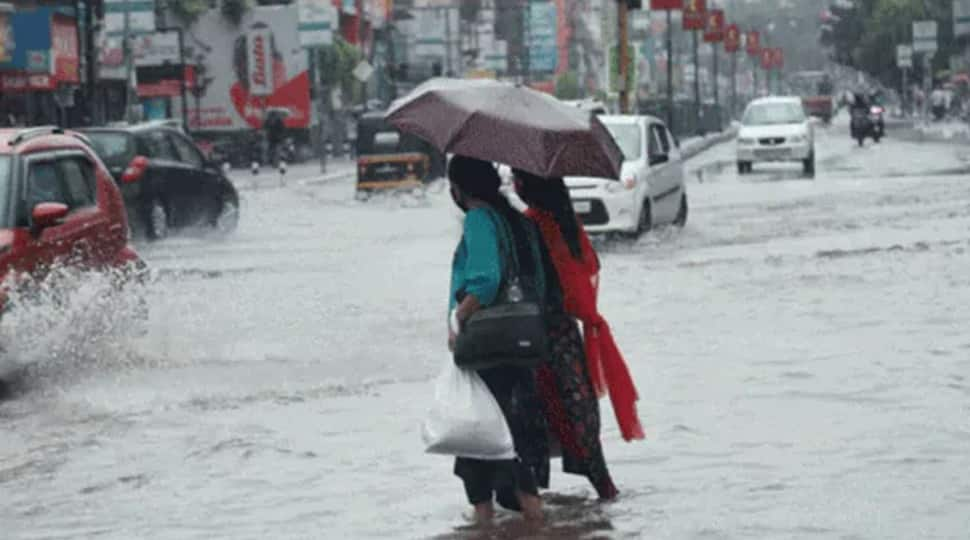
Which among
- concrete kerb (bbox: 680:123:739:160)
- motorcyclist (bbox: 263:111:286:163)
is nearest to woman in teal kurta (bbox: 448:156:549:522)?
concrete kerb (bbox: 680:123:739:160)

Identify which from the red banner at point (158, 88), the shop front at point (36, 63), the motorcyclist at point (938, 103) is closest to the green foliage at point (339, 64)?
the red banner at point (158, 88)

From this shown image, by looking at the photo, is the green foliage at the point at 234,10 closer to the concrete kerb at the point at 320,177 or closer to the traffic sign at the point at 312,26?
the traffic sign at the point at 312,26

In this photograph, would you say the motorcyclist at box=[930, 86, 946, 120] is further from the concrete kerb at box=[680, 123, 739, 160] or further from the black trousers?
the black trousers

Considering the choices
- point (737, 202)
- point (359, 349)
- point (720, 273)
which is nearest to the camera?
A: point (359, 349)

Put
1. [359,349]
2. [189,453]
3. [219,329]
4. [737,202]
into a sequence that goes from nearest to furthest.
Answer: [189,453]
[359,349]
[219,329]
[737,202]

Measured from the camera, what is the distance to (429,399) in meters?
13.5

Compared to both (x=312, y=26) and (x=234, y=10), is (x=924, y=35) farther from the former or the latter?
(x=312, y=26)

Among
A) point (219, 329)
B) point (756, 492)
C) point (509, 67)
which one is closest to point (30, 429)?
point (756, 492)

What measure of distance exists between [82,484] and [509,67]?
122 meters

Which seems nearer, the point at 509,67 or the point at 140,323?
the point at 140,323

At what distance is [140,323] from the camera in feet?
55.3

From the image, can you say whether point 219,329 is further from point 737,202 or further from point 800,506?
point 737,202

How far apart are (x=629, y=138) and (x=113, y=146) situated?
641cm

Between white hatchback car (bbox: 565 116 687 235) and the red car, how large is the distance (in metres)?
9.72
